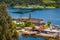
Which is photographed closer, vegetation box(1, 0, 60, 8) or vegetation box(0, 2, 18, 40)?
vegetation box(0, 2, 18, 40)

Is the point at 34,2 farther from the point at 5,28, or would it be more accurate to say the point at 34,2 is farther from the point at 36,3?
the point at 5,28

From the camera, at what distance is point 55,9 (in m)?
21.7

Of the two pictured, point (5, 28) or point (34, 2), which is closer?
point (5, 28)

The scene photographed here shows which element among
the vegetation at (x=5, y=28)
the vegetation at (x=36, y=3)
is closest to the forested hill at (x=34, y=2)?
the vegetation at (x=36, y=3)

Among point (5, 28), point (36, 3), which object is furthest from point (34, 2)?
point (5, 28)

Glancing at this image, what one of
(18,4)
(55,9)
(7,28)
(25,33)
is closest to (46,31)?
(25,33)

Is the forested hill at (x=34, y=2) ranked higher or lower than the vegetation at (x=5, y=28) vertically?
lower

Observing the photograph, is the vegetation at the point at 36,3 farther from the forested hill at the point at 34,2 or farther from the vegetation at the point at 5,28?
the vegetation at the point at 5,28

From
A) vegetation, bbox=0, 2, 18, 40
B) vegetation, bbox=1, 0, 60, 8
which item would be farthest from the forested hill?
vegetation, bbox=0, 2, 18, 40

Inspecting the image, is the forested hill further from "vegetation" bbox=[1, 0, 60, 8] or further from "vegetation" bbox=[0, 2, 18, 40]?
"vegetation" bbox=[0, 2, 18, 40]

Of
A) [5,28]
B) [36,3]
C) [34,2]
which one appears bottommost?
[36,3]

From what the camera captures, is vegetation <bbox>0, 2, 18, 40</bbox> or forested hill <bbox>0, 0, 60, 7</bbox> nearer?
vegetation <bbox>0, 2, 18, 40</bbox>

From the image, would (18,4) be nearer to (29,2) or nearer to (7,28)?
A: (29,2)

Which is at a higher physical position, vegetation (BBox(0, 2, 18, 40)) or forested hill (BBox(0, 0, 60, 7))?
vegetation (BBox(0, 2, 18, 40))
